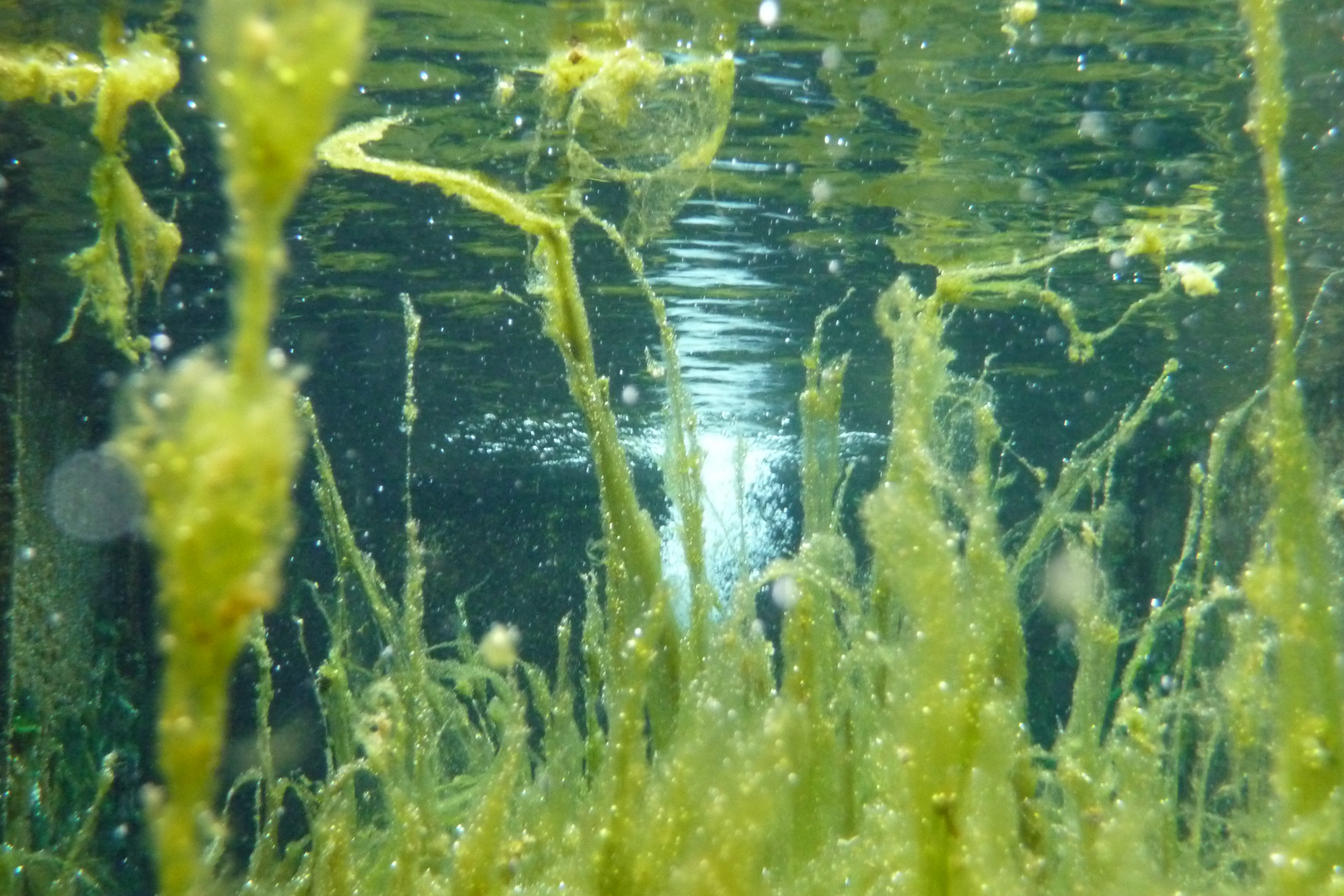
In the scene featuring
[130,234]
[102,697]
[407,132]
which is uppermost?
[407,132]

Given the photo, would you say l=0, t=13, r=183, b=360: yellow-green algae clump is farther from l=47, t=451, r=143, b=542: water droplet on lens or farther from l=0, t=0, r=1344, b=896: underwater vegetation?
l=47, t=451, r=143, b=542: water droplet on lens

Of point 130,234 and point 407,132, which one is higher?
point 407,132

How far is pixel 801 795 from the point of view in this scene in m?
3.21

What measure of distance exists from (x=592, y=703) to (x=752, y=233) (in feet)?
32.9

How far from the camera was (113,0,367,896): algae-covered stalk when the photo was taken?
3.51 feet

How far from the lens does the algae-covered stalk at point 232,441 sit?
107cm

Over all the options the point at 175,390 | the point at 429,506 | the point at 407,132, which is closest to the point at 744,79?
the point at 407,132

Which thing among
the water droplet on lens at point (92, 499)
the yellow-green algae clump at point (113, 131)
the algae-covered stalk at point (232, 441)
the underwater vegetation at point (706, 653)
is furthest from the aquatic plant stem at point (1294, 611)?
the water droplet on lens at point (92, 499)

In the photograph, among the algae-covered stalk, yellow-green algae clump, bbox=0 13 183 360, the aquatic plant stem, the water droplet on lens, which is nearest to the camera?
the algae-covered stalk

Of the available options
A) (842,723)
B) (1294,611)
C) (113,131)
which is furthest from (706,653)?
(113,131)

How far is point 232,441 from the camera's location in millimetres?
1105

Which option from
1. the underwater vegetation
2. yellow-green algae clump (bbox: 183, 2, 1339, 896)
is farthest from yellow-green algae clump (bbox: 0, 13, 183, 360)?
yellow-green algae clump (bbox: 183, 2, 1339, 896)

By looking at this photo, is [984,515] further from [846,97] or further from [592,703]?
[846,97]

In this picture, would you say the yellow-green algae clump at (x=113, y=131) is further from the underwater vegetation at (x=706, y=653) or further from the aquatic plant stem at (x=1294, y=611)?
the aquatic plant stem at (x=1294, y=611)
